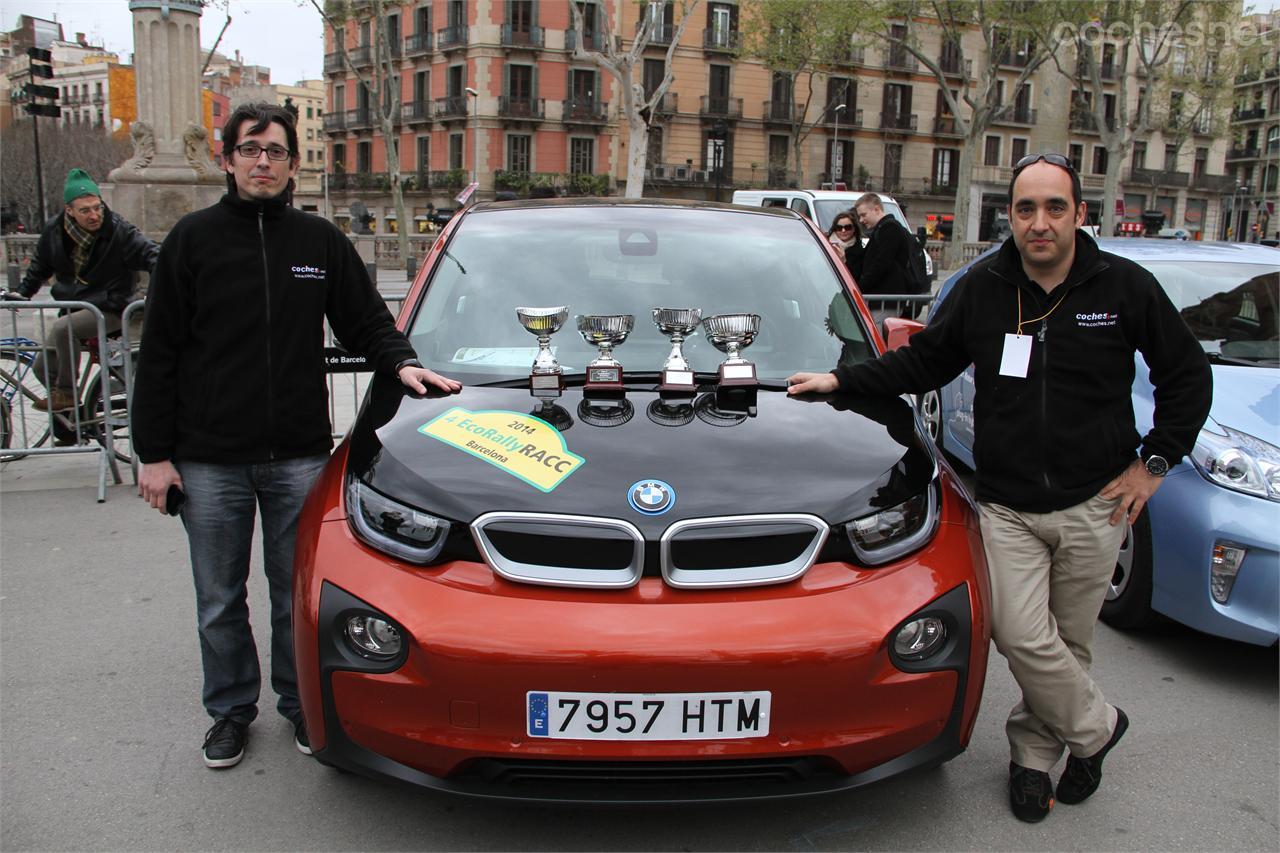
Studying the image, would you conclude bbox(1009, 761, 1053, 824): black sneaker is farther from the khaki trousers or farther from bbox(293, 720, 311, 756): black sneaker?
bbox(293, 720, 311, 756): black sneaker

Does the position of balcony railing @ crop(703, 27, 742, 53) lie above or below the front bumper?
Answer: above

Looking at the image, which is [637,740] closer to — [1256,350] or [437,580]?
[437,580]

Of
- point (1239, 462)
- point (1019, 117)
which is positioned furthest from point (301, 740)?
point (1019, 117)

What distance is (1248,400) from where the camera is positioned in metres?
3.94

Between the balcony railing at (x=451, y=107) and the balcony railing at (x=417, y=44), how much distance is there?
118 inches

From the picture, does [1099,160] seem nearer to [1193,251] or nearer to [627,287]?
[1193,251]

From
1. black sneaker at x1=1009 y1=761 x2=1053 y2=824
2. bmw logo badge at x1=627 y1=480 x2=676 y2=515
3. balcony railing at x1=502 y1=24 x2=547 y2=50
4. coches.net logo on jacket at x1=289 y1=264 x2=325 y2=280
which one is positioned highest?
balcony railing at x1=502 y1=24 x2=547 y2=50

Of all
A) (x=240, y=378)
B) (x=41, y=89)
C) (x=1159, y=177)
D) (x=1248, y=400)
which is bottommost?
(x=1248, y=400)

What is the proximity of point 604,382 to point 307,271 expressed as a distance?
93 centimetres

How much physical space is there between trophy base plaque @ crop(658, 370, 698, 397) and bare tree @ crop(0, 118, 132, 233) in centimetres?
5199

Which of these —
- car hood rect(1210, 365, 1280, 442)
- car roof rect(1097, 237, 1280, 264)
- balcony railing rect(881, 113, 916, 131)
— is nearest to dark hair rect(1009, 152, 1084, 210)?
car hood rect(1210, 365, 1280, 442)

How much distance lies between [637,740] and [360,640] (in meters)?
0.67

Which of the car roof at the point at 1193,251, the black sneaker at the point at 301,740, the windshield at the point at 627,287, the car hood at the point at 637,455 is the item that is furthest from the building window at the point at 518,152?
the car hood at the point at 637,455

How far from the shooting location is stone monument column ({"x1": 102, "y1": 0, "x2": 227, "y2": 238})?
11.7m
